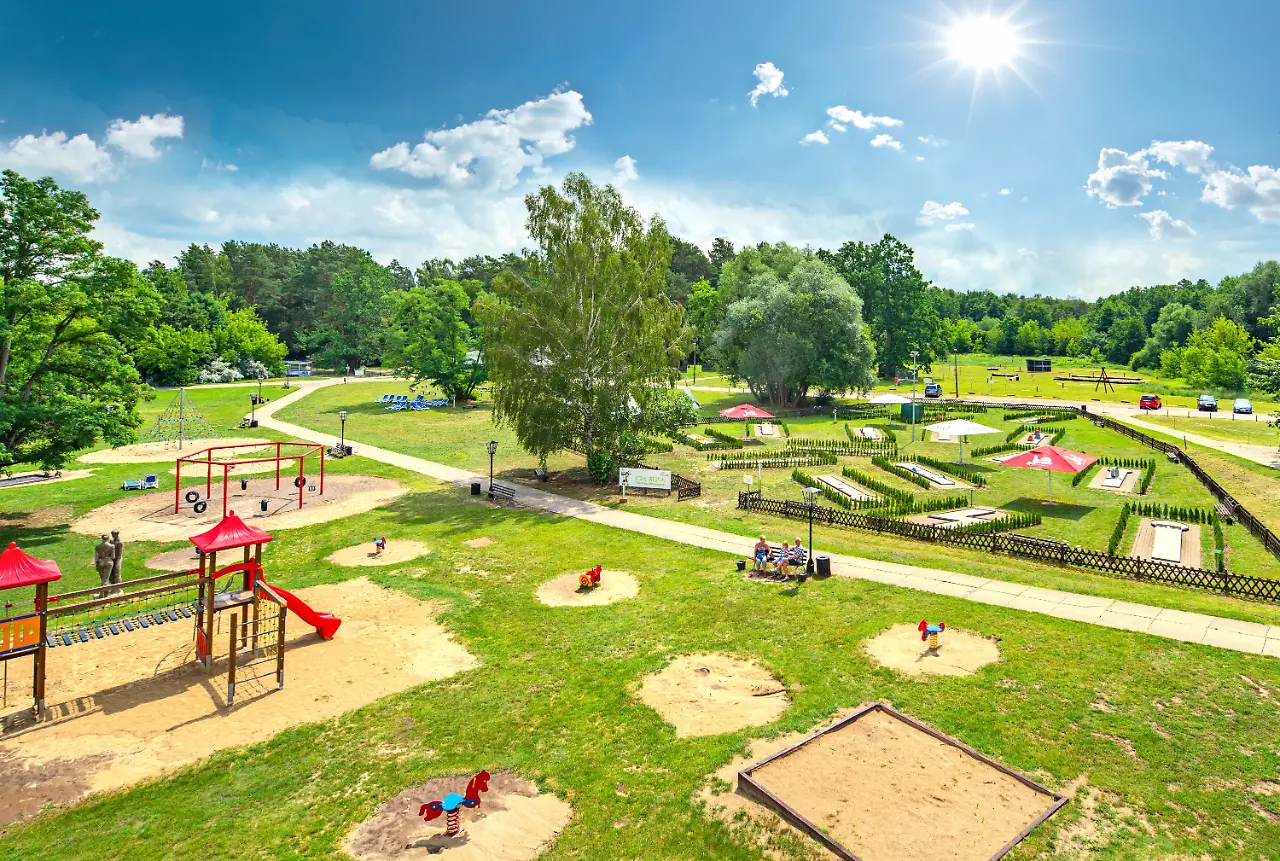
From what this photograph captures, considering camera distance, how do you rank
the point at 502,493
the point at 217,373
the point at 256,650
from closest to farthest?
1. the point at 256,650
2. the point at 502,493
3. the point at 217,373

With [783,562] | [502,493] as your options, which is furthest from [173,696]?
[502,493]

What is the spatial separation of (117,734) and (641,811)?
443 inches

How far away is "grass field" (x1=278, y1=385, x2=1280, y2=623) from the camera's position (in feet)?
74.7

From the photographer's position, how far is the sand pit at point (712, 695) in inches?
555

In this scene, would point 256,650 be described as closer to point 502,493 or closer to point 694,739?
point 694,739

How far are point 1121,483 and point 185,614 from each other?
4388 cm

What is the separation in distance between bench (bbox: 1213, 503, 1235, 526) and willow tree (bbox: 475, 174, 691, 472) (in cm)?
2667

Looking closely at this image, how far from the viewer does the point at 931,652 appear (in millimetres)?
16938

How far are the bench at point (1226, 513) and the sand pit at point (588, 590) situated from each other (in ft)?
89.2

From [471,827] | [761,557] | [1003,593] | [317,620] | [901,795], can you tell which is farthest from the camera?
[761,557]

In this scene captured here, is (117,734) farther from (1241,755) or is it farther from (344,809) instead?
(1241,755)

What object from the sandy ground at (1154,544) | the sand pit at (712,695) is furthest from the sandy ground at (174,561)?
the sandy ground at (1154,544)

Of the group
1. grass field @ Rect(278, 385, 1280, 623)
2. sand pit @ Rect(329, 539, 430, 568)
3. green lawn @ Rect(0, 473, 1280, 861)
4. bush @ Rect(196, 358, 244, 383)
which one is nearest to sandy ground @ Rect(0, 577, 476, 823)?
green lawn @ Rect(0, 473, 1280, 861)

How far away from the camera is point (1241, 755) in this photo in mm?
12484
